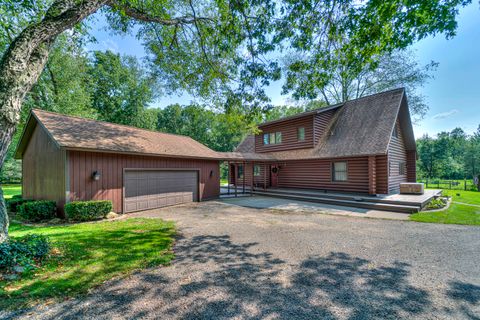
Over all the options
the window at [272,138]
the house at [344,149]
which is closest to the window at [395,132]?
the house at [344,149]

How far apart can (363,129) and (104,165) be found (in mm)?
13672

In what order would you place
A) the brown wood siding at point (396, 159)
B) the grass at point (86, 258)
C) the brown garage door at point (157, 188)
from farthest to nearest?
1. the brown wood siding at point (396, 159)
2. the brown garage door at point (157, 188)
3. the grass at point (86, 258)

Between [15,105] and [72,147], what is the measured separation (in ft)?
12.8

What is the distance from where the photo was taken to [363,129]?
12680 mm

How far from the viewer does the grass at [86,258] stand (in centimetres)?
306

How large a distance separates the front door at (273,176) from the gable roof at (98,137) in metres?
5.34

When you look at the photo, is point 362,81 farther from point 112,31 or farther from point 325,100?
point 112,31

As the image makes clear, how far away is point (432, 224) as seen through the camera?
7.14m

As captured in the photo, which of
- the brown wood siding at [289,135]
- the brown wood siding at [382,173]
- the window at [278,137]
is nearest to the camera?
the brown wood siding at [382,173]

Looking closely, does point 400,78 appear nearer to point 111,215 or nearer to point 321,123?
point 321,123

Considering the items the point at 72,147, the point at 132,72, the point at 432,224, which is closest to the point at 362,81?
the point at 432,224

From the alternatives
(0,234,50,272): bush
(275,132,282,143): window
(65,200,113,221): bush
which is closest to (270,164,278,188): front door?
(275,132,282,143): window

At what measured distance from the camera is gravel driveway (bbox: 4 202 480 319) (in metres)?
2.74

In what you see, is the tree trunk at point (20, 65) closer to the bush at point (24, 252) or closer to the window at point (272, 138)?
the bush at point (24, 252)
